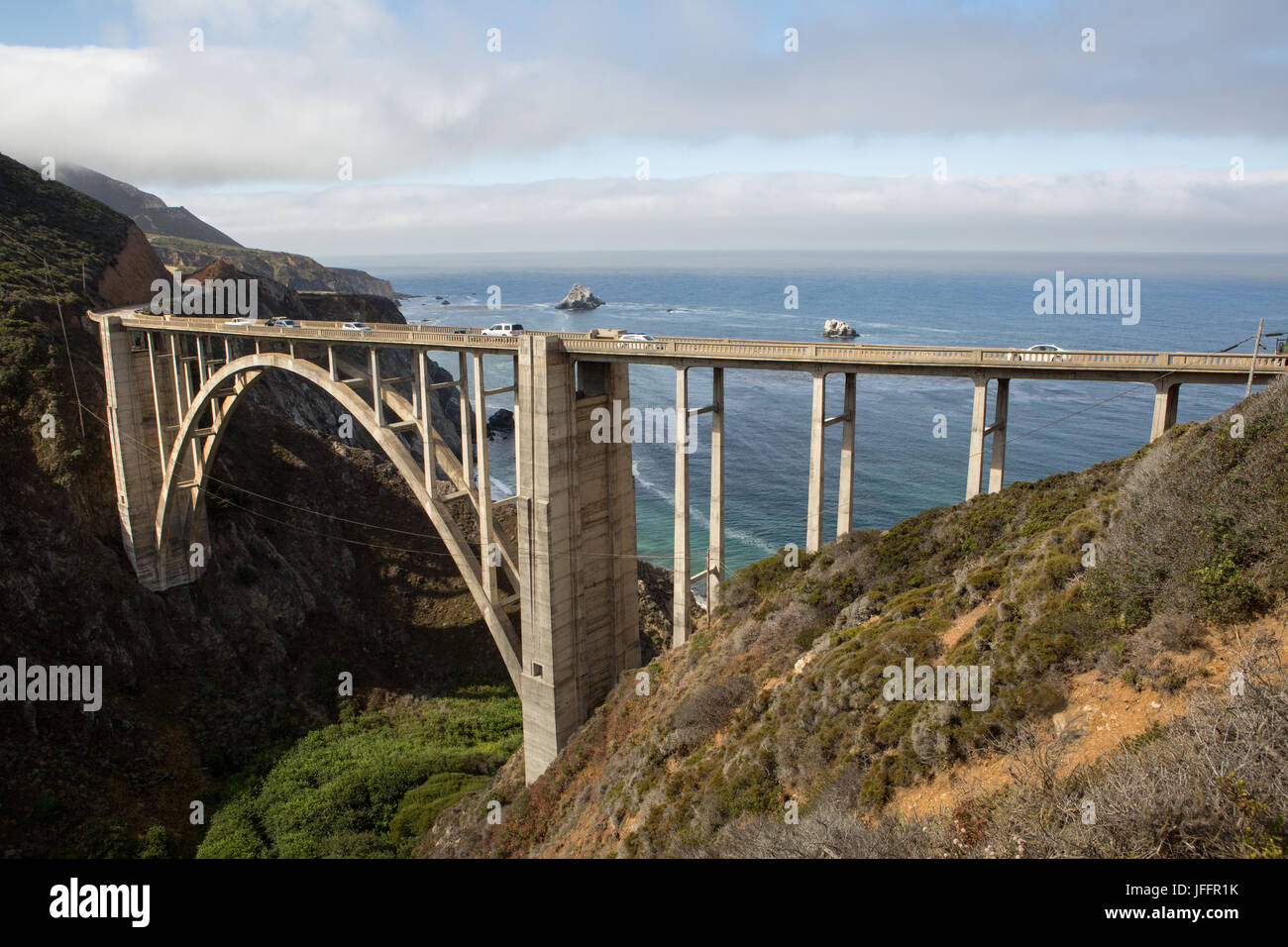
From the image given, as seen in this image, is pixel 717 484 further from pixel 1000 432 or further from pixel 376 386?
pixel 376 386

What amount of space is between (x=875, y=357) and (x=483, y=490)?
12800 mm

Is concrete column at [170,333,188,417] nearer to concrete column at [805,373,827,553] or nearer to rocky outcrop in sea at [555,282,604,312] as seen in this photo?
concrete column at [805,373,827,553]

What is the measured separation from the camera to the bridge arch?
26297 millimetres

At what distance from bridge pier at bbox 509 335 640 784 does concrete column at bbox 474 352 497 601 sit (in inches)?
56.9

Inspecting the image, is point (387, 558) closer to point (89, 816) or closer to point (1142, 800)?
point (89, 816)

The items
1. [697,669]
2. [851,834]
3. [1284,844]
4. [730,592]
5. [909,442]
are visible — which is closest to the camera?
[1284,844]

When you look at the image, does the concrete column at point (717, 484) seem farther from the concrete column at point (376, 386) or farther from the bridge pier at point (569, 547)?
the concrete column at point (376, 386)

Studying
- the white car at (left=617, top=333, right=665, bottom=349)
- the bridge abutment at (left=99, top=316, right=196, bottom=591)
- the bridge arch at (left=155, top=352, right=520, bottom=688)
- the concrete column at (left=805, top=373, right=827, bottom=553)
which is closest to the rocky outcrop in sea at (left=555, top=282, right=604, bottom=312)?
the bridge arch at (left=155, top=352, right=520, bottom=688)

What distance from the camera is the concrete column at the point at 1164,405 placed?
54.1ft

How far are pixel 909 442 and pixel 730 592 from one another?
3907cm

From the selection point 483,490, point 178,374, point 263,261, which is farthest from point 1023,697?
point 263,261

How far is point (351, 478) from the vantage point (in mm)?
44344

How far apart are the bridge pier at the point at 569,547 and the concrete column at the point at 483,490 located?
1.45 metres
